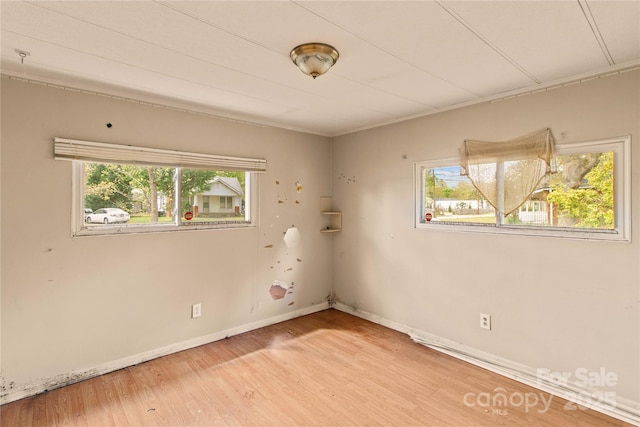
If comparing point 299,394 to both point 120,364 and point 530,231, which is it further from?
point 530,231

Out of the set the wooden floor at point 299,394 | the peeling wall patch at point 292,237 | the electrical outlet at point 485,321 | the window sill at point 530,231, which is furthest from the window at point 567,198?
the peeling wall patch at point 292,237

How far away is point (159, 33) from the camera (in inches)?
66.9

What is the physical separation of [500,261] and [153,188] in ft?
Result: 10.2

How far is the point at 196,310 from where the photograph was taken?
10.1ft

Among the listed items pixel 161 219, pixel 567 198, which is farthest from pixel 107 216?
pixel 567 198

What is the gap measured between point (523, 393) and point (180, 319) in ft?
9.50

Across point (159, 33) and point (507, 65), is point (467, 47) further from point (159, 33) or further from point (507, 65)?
point (159, 33)

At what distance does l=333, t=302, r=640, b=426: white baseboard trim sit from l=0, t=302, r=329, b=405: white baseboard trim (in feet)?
5.06

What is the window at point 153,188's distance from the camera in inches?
99.0

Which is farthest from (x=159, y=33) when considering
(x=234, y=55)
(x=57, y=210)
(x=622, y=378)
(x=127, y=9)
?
(x=622, y=378)

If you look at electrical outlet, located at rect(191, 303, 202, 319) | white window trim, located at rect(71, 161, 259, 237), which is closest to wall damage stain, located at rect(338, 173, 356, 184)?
white window trim, located at rect(71, 161, 259, 237)

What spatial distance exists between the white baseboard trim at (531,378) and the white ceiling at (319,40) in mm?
2197

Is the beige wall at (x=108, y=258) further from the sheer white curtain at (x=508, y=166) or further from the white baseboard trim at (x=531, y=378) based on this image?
the sheer white curtain at (x=508, y=166)

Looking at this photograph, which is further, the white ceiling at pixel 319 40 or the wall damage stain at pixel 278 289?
the wall damage stain at pixel 278 289
